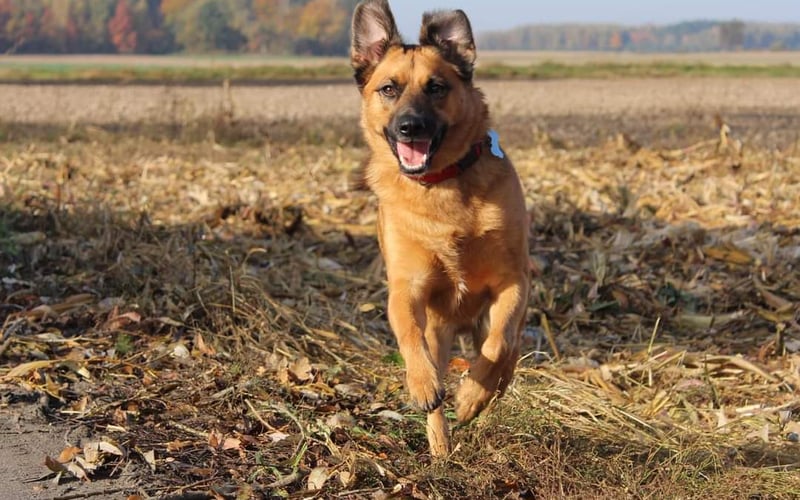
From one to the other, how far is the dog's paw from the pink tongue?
1043mm

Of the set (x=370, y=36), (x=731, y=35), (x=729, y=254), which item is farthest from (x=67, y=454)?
(x=731, y=35)

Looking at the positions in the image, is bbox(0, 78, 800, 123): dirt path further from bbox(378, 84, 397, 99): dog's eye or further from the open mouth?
the open mouth

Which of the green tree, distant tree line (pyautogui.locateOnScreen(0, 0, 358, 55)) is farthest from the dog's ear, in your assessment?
the green tree

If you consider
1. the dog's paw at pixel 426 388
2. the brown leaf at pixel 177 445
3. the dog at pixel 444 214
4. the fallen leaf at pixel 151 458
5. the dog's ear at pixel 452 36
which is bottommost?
the brown leaf at pixel 177 445

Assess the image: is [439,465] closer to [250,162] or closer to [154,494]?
[154,494]

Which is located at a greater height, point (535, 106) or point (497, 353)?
point (497, 353)

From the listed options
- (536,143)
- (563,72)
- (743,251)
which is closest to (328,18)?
(563,72)

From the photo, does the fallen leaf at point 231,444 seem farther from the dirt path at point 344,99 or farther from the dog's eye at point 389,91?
the dirt path at point 344,99

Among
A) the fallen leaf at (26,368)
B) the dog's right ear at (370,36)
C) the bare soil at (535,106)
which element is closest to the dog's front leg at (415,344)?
the dog's right ear at (370,36)

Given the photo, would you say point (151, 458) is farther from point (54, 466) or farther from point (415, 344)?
point (415, 344)

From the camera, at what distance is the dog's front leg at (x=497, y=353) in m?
4.38

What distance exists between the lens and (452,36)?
17.1 ft

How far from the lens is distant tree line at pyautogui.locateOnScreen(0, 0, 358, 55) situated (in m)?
89.9

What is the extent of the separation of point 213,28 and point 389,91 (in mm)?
91440
